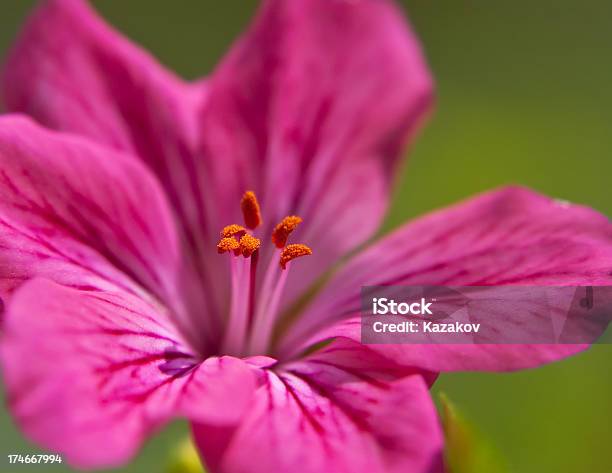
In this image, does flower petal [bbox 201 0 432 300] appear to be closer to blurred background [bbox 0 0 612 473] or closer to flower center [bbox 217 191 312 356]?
flower center [bbox 217 191 312 356]

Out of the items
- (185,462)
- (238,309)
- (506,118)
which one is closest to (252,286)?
(238,309)

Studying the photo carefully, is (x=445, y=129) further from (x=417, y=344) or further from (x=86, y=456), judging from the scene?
(x=86, y=456)

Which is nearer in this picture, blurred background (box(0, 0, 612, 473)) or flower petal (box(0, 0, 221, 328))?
flower petal (box(0, 0, 221, 328))

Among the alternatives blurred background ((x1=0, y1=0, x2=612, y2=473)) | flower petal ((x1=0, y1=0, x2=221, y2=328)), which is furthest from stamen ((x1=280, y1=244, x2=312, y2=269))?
blurred background ((x1=0, y1=0, x2=612, y2=473))

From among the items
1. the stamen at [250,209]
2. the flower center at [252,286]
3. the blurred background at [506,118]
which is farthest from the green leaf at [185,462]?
the blurred background at [506,118]

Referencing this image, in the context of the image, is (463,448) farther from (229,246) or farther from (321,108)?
(321,108)

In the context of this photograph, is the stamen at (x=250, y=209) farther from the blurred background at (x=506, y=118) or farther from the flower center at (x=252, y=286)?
the blurred background at (x=506, y=118)

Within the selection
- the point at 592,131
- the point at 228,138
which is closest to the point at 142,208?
the point at 228,138
